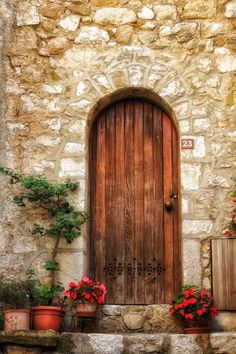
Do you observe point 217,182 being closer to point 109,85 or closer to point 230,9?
point 109,85

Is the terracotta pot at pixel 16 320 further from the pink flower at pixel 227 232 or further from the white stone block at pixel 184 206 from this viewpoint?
the pink flower at pixel 227 232

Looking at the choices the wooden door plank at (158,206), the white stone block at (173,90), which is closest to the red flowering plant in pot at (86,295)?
the wooden door plank at (158,206)

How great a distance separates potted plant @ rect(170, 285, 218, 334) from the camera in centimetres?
629

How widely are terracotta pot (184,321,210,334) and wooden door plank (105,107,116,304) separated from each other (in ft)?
3.01

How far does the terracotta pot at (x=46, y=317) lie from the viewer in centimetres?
630

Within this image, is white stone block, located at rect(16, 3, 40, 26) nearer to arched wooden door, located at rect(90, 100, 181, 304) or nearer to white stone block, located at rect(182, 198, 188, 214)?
arched wooden door, located at rect(90, 100, 181, 304)

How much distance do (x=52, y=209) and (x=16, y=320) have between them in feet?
3.92

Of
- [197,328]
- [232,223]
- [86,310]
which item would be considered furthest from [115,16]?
[197,328]

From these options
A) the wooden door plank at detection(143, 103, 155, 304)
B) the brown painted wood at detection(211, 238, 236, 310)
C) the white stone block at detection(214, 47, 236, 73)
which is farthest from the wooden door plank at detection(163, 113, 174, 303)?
the white stone block at detection(214, 47, 236, 73)

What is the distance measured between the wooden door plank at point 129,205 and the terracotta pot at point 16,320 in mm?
1103

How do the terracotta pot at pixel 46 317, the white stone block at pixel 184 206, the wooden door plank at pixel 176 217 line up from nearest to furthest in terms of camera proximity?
the terracotta pot at pixel 46 317, the white stone block at pixel 184 206, the wooden door plank at pixel 176 217

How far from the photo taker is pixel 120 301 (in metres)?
6.91

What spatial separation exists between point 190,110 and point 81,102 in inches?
43.0

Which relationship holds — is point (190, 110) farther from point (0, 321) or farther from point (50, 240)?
point (0, 321)
